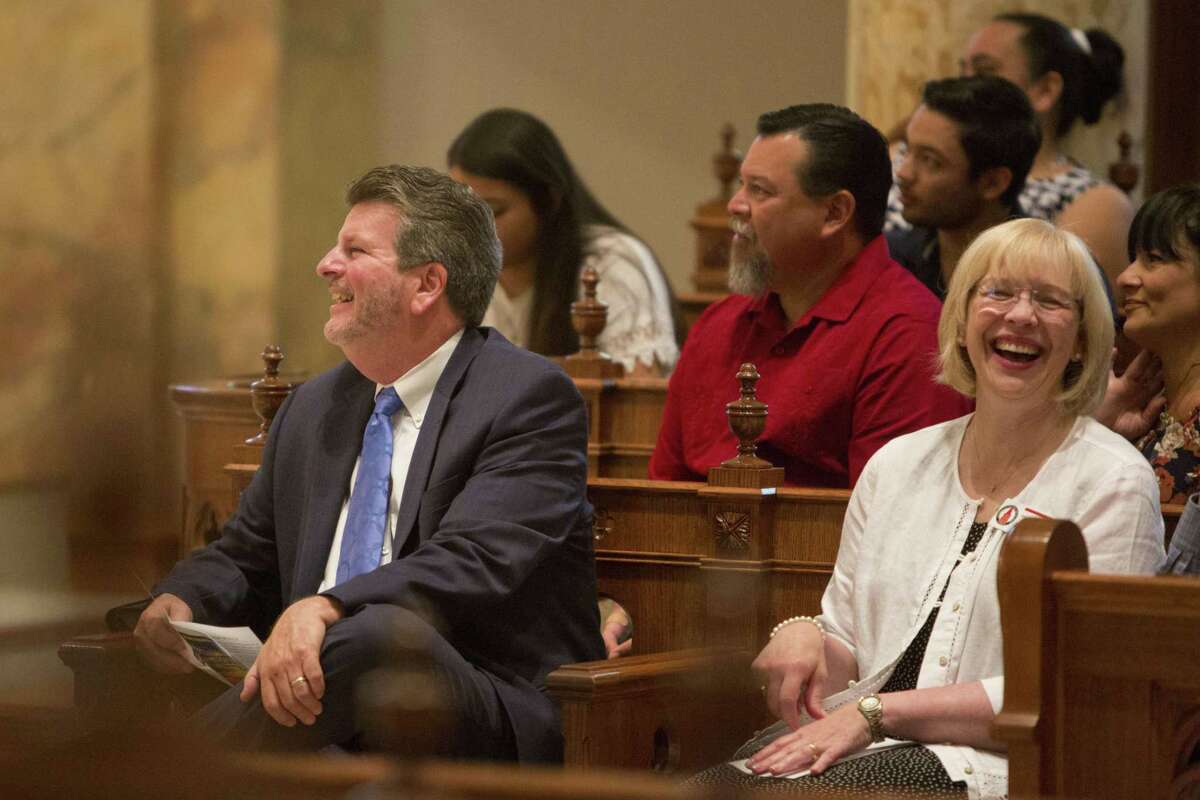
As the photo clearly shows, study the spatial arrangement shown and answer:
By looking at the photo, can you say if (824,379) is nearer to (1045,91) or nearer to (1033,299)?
(1033,299)

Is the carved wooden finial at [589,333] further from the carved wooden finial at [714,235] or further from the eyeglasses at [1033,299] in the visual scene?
the carved wooden finial at [714,235]

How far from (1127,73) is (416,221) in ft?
12.4

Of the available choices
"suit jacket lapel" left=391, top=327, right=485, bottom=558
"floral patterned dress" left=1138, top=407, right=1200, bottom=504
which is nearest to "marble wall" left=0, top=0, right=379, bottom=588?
"suit jacket lapel" left=391, top=327, right=485, bottom=558

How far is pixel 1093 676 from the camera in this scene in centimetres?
208

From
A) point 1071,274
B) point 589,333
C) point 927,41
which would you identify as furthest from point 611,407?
point 927,41

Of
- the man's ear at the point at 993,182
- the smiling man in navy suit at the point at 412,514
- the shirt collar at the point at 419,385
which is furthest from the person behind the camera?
the man's ear at the point at 993,182

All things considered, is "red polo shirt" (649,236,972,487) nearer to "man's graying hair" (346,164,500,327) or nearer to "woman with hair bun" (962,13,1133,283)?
"man's graying hair" (346,164,500,327)

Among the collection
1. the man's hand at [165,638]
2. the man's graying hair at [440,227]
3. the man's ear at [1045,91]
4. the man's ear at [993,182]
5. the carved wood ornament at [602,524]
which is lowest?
the man's hand at [165,638]

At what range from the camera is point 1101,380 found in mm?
2518

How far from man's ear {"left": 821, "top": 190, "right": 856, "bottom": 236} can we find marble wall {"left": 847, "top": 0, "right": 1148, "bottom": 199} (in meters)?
2.10

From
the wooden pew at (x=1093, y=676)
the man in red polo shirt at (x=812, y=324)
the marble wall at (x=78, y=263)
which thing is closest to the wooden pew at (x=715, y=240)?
the man in red polo shirt at (x=812, y=324)

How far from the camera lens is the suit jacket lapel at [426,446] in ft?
9.02

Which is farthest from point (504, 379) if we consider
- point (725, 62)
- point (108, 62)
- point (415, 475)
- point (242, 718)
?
point (725, 62)

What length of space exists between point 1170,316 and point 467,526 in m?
1.26
